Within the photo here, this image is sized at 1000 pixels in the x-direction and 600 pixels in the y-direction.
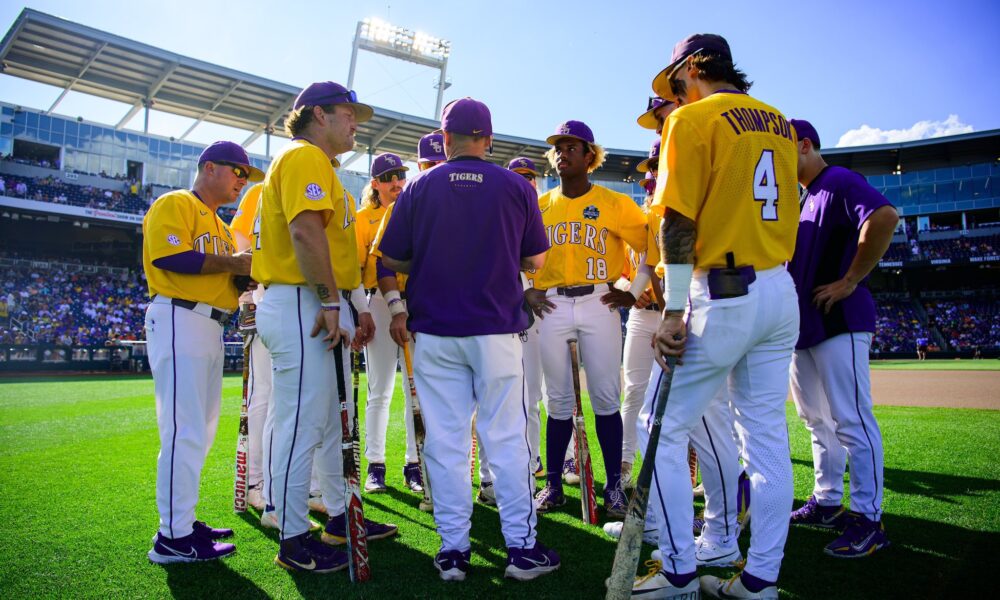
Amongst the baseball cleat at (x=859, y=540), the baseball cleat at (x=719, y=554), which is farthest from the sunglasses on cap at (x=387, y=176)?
the baseball cleat at (x=859, y=540)

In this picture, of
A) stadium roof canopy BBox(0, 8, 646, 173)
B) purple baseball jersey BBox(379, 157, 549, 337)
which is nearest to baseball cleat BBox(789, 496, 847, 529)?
purple baseball jersey BBox(379, 157, 549, 337)

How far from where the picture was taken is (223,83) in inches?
1152

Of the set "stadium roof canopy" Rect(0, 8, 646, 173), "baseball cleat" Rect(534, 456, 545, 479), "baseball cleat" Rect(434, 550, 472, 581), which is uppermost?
"stadium roof canopy" Rect(0, 8, 646, 173)

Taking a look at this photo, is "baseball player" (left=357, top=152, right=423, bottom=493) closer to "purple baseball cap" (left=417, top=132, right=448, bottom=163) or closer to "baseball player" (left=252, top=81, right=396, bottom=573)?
"purple baseball cap" (left=417, top=132, right=448, bottom=163)

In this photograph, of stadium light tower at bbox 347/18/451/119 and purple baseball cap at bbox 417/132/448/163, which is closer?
purple baseball cap at bbox 417/132/448/163

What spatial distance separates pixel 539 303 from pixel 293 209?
1833 millimetres

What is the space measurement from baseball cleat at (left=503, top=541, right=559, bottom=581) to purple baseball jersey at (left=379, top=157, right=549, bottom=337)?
1106 mm

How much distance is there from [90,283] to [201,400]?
1276 inches

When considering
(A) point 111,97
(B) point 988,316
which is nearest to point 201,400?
(A) point 111,97

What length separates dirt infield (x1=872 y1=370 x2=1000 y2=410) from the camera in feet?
35.3

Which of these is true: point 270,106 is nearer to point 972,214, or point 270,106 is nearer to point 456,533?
point 456,533

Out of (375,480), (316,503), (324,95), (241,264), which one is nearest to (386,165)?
(324,95)

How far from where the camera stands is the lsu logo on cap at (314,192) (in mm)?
3049

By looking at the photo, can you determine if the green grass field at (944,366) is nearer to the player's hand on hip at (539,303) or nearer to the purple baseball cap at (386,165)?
the player's hand on hip at (539,303)
